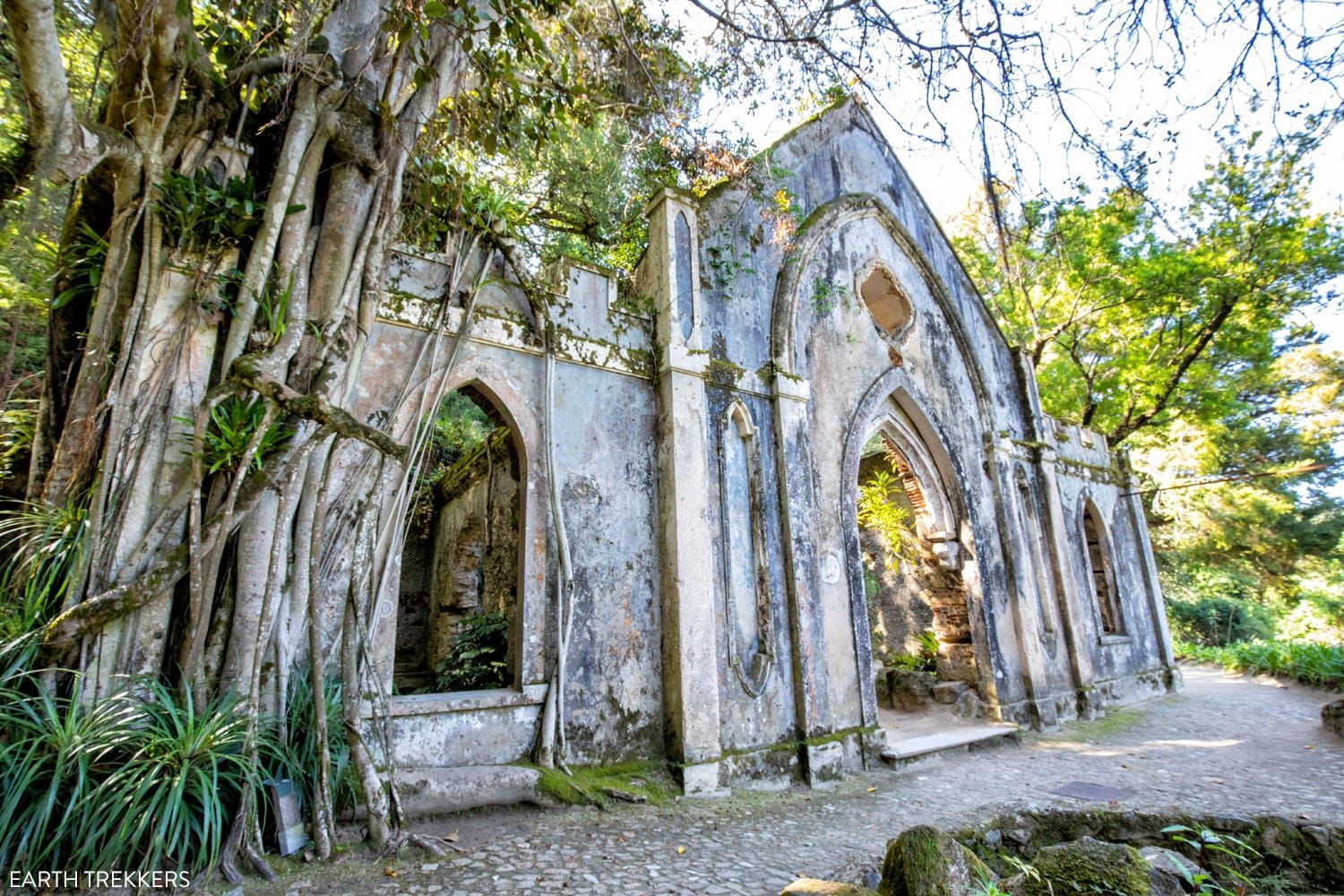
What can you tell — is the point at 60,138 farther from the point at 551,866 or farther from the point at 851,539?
the point at 851,539

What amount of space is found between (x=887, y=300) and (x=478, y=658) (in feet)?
21.3

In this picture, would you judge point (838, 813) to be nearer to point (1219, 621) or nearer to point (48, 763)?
point (48, 763)

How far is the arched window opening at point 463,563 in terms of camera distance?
5672 millimetres

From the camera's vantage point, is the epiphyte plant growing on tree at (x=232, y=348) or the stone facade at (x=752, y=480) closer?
the epiphyte plant growing on tree at (x=232, y=348)

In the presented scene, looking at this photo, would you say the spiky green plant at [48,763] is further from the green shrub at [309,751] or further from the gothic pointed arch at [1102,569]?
the gothic pointed arch at [1102,569]

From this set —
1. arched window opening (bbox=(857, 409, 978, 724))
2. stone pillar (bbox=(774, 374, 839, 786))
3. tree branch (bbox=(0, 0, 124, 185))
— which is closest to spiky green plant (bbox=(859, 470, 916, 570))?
arched window opening (bbox=(857, 409, 978, 724))

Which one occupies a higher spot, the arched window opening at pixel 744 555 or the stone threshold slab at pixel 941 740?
the arched window opening at pixel 744 555

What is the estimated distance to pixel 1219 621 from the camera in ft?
62.7

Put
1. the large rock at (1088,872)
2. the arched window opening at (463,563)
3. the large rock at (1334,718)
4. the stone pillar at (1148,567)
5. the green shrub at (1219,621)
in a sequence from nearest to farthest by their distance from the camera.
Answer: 1. the large rock at (1088,872)
2. the arched window opening at (463,563)
3. the large rock at (1334,718)
4. the stone pillar at (1148,567)
5. the green shrub at (1219,621)

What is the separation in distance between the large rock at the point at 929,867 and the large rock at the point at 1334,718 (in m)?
7.22

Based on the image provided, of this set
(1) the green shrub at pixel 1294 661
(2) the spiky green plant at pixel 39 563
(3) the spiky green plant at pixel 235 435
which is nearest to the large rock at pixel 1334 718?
(1) the green shrub at pixel 1294 661

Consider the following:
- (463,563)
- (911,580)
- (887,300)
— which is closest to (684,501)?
(463,563)

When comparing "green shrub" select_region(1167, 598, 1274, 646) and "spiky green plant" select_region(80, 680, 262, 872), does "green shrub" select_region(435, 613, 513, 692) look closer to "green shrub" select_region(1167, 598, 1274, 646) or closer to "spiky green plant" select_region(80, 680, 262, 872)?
"spiky green plant" select_region(80, 680, 262, 872)

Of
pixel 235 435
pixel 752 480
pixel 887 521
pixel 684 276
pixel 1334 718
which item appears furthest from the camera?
pixel 887 521
